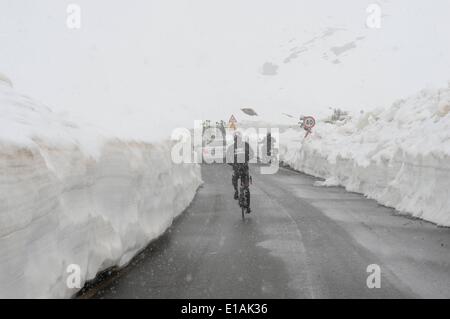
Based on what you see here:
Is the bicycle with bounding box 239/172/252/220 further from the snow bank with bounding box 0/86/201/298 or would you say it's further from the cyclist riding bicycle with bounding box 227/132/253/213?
the snow bank with bounding box 0/86/201/298

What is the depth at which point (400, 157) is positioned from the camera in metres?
15.4

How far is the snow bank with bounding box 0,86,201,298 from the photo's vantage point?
15.9 ft

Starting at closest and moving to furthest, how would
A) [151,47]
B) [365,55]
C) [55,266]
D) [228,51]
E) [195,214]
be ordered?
1. [55,266]
2. [195,214]
3. [365,55]
4. [228,51]
5. [151,47]

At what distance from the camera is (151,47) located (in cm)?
12250

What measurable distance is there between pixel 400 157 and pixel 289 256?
8.28m

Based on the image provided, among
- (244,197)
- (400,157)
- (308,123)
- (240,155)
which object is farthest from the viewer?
(308,123)

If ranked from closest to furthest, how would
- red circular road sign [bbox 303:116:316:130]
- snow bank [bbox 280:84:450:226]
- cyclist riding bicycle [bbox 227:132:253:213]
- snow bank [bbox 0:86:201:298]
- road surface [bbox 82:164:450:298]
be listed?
snow bank [bbox 0:86:201:298]
road surface [bbox 82:164:450:298]
snow bank [bbox 280:84:450:226]
cyclist riding bicycle [bbox 227:132:253:213]
red circular road sign [bbox 303:116:316:130]

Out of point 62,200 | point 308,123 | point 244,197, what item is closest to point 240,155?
point 244,197

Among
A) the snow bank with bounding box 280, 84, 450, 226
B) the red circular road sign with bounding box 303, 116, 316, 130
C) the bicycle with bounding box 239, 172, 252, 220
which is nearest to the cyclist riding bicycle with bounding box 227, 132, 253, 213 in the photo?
the bicycle with bounding box 239, 172, 252, 220

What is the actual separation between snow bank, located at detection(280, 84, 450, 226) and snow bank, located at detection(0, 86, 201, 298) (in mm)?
6300

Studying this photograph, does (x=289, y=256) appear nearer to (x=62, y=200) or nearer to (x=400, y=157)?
(x=62, y=200)

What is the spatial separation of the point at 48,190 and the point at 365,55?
3884 inches
